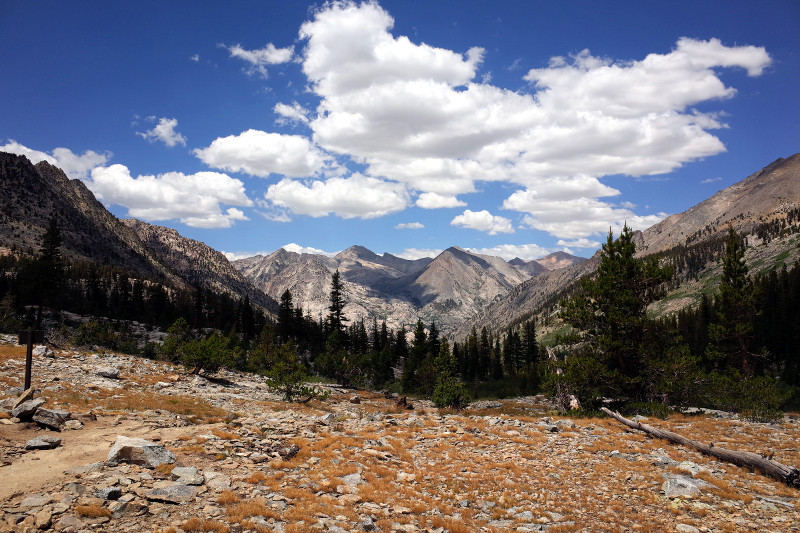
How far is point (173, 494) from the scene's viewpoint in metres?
10.3

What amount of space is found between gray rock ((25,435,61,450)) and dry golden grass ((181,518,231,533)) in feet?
25.1

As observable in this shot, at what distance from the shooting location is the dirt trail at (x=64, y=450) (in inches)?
397

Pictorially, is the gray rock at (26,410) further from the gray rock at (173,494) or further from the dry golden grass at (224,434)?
the gray rock at (173,494)

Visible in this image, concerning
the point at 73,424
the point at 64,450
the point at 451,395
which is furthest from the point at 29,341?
the point at 451,395

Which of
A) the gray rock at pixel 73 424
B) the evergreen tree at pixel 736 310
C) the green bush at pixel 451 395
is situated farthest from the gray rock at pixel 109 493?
the evergreen tree at pixel 736 310

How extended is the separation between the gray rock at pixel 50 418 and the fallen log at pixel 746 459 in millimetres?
27066

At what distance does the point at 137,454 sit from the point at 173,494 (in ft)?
9.33

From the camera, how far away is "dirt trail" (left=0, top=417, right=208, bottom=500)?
10086mm

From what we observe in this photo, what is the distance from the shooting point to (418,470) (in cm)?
1526

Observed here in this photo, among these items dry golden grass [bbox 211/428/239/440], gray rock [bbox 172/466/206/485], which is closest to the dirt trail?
dry golden grass [bbox 211/428/239/440]

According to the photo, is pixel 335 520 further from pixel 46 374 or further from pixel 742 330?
pixel 742 330

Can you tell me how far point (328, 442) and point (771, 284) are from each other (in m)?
135

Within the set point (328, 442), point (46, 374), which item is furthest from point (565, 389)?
point (46, 374)

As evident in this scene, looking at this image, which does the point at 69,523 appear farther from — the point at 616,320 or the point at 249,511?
the point at 616,320
